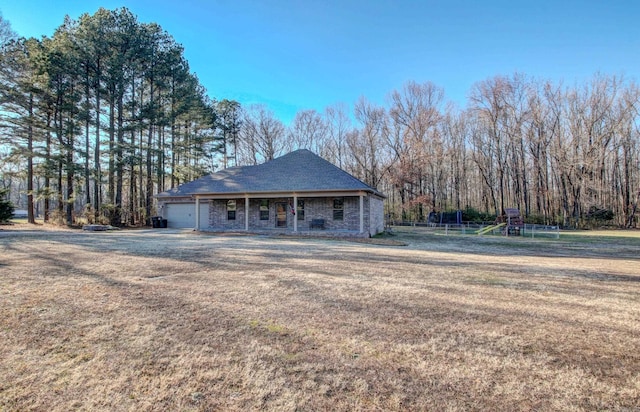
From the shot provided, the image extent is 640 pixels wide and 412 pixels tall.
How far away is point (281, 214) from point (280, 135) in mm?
21425

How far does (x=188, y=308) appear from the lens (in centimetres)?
375

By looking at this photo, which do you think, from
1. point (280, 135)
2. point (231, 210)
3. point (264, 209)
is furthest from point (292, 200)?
point (280, 135)

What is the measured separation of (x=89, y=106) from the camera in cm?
2048

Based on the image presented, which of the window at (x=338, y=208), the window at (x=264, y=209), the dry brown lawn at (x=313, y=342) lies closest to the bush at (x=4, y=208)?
the window at (x=264, y=209)

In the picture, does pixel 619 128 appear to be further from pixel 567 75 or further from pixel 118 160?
pixel 118 160

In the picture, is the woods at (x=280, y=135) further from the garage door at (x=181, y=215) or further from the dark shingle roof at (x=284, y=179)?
the dark shingle roof at (x=284, y=179)

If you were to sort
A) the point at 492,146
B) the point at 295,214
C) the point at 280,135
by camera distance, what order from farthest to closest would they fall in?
the point at 280,135 < the point at 492,146 < the point at 295,214

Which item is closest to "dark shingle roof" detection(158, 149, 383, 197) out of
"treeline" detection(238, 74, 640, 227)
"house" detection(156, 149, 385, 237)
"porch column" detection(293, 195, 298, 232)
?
"house" detection(156, 149, 385, 237)

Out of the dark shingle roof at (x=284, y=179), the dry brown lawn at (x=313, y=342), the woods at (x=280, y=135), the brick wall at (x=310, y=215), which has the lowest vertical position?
the dry brown lawn at (x=313, y=342)

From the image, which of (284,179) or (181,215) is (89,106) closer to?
(181,215)

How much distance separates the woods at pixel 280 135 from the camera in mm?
20062

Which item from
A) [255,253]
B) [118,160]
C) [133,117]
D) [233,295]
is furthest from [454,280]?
[133,117]

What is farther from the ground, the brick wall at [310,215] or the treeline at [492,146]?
the treeline at [492,146]

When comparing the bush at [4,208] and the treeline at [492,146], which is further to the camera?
the treeline at [492,146]
